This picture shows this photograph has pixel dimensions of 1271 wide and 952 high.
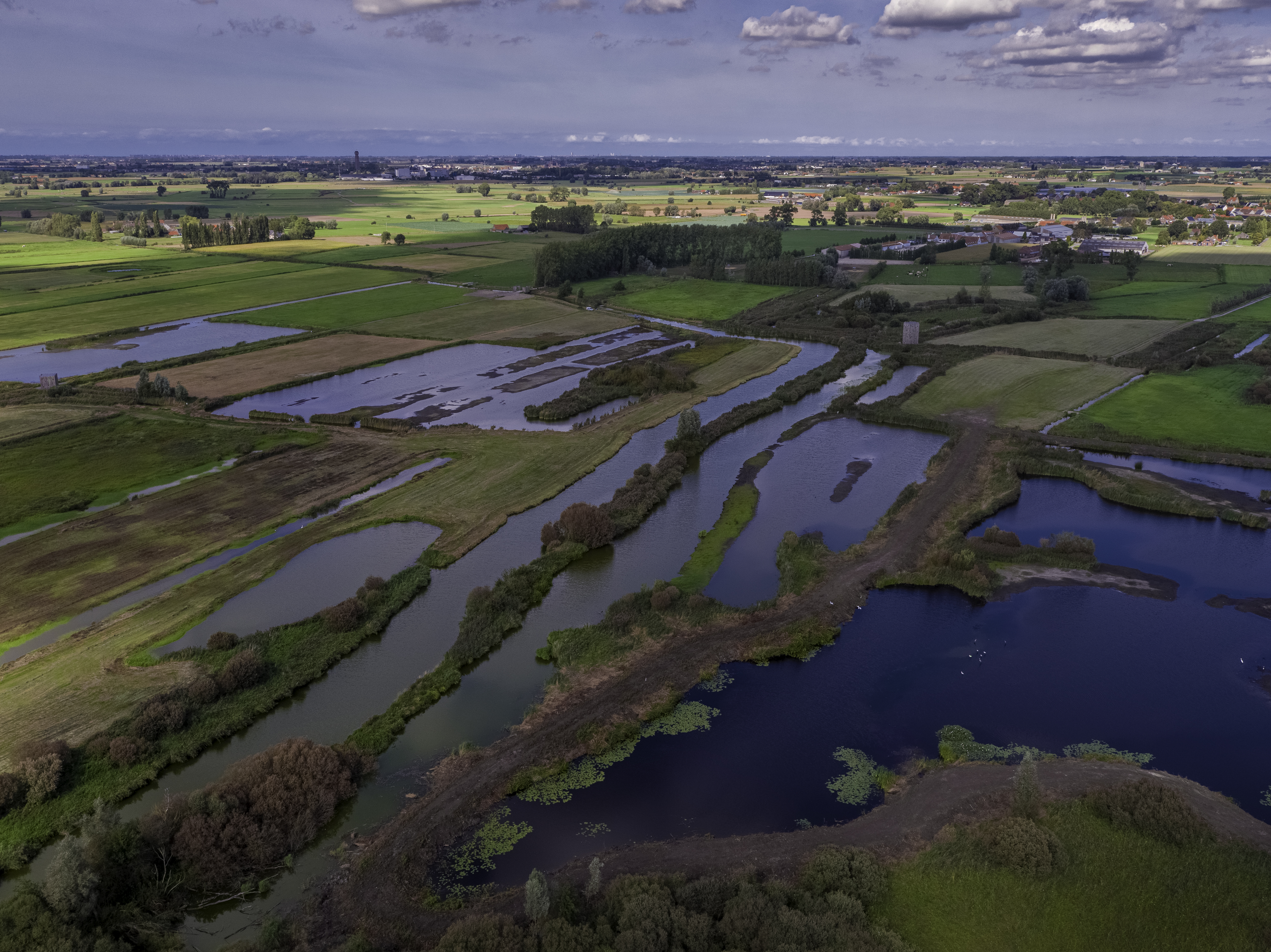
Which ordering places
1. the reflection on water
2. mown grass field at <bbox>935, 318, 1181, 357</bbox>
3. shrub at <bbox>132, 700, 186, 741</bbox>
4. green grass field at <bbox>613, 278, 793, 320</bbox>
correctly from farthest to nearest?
green grass field at <bbox>613, 278, 793, 320</bbox> → mown grass field at <bbox>935, 318, 1181, 357</bbox> → the reflection on water → shrub at <bbox>132, 700, 186, 741</bbox>

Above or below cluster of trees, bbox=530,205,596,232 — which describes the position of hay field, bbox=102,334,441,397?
below

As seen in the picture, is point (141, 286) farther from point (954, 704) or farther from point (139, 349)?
point (954, 704)

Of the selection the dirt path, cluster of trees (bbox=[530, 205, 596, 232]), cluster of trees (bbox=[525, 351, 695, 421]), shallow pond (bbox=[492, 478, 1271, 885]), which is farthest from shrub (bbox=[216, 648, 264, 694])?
cluster of trees (bbox=[530, 205, 596, 232])

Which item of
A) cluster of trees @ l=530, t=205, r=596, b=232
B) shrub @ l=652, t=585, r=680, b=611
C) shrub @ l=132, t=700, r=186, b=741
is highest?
cluster of trees @ l=530, t=205, r=596, b=232

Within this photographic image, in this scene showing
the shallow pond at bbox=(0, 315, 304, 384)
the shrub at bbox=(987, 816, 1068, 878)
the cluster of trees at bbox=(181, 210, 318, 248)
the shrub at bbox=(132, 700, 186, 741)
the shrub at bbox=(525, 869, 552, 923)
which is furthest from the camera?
the cluster of trees at bbox=(181, 210, 318, 248)

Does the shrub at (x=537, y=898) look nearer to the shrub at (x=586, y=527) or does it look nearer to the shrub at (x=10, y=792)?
the shrub at (x=10, y=792)

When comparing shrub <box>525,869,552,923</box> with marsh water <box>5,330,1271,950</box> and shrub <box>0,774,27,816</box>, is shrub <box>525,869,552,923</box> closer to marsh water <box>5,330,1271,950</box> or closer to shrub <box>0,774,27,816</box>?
marsh water <box>5,330,1271,950</box>

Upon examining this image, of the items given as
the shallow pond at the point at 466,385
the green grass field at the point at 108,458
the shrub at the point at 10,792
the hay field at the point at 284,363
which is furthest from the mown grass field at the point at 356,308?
the shrub at the point at 10,792
